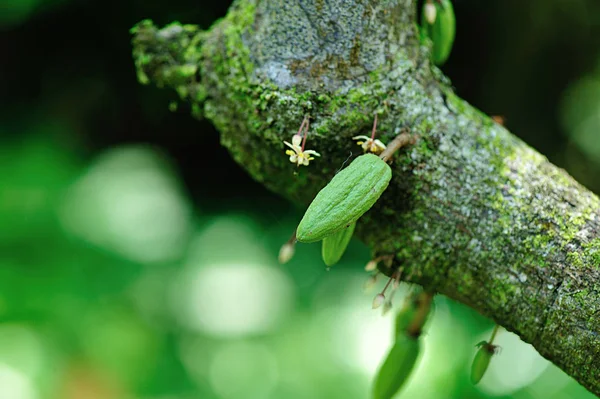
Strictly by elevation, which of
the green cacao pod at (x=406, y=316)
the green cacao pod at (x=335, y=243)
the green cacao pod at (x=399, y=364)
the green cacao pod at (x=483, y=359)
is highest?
the green cacao pod at (x=335, y=243)

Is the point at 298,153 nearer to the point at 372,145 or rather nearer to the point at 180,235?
the point at 372,145

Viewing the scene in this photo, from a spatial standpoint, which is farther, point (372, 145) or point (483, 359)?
point (483, 359)

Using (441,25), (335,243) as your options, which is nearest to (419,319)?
(335,243)

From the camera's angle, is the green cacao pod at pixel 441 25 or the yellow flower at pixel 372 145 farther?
the green cacao pod at pixel 441 25

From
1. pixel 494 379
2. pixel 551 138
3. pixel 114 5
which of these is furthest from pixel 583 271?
pixel 114 5

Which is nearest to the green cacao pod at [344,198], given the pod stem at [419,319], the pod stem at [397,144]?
the pod stem at [397,144]

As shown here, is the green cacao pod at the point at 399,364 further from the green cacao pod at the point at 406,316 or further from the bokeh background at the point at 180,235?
the bokeh background at the point at 180,235
